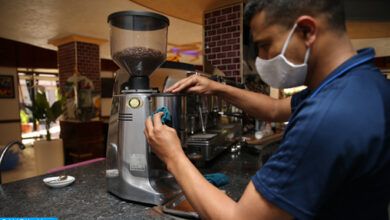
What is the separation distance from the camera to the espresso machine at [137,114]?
1011 millimetres

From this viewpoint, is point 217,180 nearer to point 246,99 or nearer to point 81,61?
point 246,99

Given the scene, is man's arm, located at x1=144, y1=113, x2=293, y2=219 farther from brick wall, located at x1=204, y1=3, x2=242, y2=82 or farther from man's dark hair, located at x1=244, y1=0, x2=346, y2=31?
brick wall, located at x1=204, y1=3, x2=242, y2=82

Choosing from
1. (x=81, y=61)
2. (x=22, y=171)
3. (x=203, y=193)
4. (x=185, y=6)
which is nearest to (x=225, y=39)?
(x=185, y=6)

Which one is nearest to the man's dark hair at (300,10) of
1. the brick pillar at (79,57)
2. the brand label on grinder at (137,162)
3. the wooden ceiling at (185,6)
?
the brand label on grinder at (137,162)

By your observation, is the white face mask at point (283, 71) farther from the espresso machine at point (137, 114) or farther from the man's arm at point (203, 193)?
the espresso machine at point (137, 114)

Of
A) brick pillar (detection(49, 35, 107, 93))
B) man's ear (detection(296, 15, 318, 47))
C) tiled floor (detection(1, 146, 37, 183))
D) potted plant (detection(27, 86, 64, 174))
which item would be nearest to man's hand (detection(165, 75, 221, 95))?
man's ear (detection(296, 15, 318, 47))

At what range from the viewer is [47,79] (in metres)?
8.62

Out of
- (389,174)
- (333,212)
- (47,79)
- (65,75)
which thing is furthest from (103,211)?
(47,79)

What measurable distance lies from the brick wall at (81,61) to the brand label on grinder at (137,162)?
4.62 meters

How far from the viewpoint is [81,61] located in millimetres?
4988

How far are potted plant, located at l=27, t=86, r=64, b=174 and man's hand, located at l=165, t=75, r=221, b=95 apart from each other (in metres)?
3.69

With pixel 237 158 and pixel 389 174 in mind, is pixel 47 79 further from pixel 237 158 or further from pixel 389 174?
pixel 389 174

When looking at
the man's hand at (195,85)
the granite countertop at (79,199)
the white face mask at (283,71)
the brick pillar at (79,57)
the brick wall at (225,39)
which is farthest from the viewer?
the brick pillar at (79,57)

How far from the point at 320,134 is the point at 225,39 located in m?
2.57
